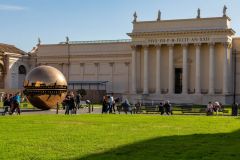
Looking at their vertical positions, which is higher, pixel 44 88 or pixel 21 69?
pixel 21 69

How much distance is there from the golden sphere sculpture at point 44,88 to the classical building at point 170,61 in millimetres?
33369

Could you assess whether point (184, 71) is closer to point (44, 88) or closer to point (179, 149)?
point (44, 88)

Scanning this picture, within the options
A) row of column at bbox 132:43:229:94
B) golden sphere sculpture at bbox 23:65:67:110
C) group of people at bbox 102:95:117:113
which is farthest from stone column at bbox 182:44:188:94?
golden sphere sculpture at bbox 23:65:67:110

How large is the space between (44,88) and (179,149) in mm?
24982

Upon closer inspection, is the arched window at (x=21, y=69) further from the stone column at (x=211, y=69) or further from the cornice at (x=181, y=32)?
the stone column at (x=211, y=69)

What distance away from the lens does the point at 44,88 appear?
130ft

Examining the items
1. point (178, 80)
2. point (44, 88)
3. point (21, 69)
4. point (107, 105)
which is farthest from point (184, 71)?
point (44, 88)

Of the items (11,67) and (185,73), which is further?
(11,67)

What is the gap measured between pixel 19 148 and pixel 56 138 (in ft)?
9.96

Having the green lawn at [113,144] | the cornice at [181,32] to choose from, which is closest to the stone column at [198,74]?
the cornice at [181,32]

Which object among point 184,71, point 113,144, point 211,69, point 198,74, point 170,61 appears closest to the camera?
point 113,144

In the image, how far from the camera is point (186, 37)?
72562 millimetres

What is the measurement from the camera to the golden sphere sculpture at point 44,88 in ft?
130

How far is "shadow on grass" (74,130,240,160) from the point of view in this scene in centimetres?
1426
